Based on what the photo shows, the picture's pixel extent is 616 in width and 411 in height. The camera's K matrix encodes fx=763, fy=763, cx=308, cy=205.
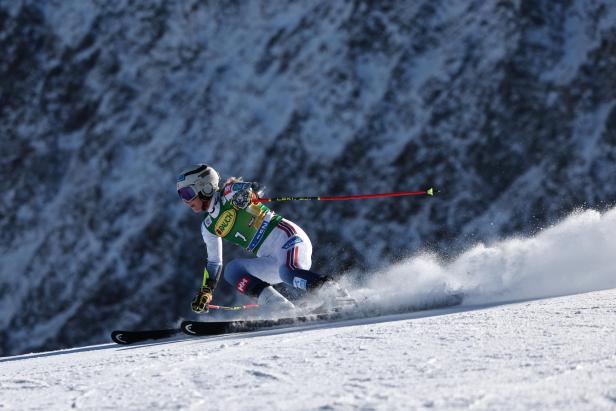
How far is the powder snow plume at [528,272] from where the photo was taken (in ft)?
20.9

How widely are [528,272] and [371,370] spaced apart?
3.66 metres

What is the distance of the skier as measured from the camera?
→ 20.7 feet

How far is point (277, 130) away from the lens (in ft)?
39.1

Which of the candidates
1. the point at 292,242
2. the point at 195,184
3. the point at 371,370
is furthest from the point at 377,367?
the point at 195,184

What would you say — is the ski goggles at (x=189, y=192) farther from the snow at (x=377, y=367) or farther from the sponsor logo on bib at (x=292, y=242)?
the snow at (x=377, y=367)

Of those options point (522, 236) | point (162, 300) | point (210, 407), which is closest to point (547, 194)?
point (522, 236)

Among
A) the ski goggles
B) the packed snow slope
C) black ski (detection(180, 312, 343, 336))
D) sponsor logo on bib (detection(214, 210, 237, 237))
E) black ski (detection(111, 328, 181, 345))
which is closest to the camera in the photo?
the packed snow slope

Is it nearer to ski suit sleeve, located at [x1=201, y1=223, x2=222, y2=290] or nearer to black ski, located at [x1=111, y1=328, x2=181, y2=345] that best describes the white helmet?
ski suit sleeve, located at [x1=201, y1=223, x2=222, y2=290]

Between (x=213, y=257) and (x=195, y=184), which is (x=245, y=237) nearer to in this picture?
(x=213, y=257)

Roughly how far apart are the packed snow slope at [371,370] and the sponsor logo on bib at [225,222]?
4.99ft

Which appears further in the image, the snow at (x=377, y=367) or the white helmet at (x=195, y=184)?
the white helmet at (x=195, y=184)

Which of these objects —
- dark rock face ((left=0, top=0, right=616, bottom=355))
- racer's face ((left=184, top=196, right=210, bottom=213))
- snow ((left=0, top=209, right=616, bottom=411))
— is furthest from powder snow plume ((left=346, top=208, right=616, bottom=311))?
dark rock face ((left=0, top=0, right=616, bottom=355))

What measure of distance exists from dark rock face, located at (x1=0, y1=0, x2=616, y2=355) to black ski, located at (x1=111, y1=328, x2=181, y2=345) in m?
4.87

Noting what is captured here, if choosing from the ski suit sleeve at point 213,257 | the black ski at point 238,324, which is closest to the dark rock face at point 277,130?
the ski suit sleeve at point 213,257
